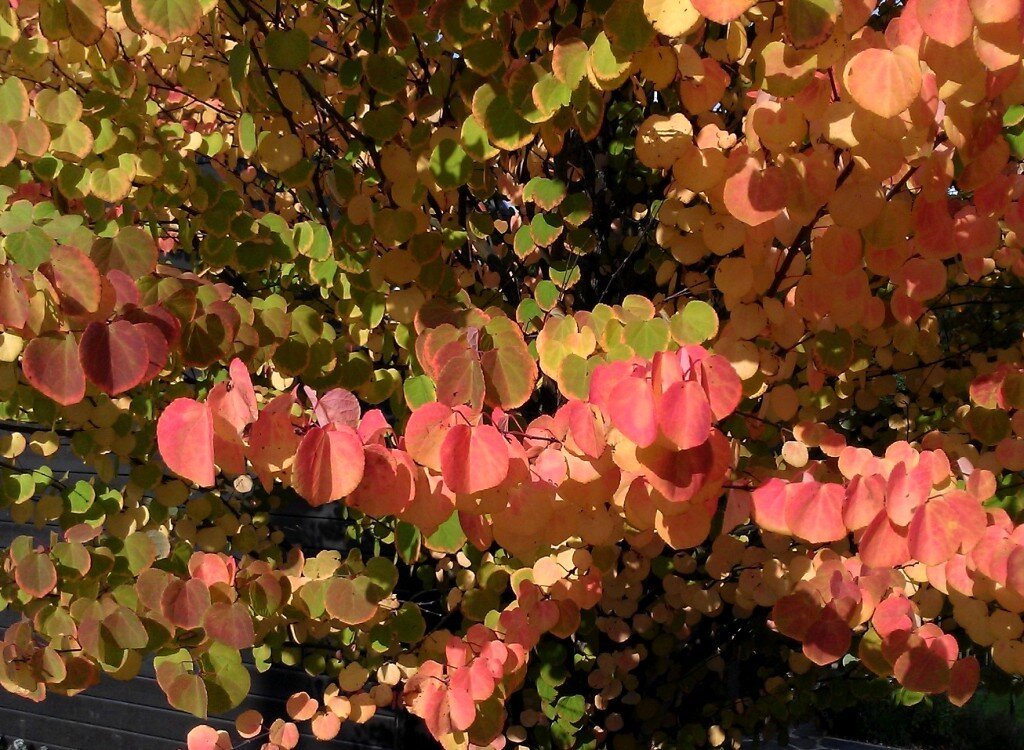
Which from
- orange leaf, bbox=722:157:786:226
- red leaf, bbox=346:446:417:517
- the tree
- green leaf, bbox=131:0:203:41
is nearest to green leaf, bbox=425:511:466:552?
the tree

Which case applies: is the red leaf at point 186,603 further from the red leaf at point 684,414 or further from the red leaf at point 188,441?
the red leaf at point 684,414

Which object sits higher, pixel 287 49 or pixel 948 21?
pixel 948 21

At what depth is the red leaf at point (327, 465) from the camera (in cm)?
105

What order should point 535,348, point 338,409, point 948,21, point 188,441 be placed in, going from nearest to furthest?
point 948,21 < point 188,441 < point 338,409 < point 535,348

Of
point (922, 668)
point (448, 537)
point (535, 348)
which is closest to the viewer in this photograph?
point (922, 668)

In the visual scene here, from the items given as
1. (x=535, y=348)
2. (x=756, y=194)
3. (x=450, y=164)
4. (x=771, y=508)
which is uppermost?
(x=756, y=194)

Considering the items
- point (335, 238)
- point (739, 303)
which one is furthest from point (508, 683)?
point (335, 238)

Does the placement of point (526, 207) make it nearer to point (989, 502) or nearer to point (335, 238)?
point (335, 238)

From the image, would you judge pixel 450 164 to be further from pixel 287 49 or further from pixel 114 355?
pixel 114 355

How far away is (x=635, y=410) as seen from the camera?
3.15ft

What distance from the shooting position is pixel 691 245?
1.93 metres

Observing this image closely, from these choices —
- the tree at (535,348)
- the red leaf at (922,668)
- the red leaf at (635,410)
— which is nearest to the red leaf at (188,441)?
the tree at (535,348)

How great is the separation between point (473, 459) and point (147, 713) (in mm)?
4703

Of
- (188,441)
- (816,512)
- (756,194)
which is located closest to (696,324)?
(756,194)
